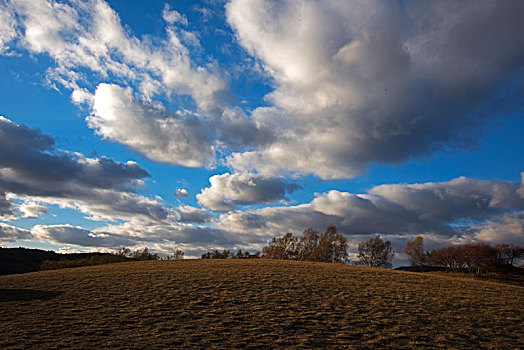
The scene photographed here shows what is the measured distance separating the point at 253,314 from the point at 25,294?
67.3 ft

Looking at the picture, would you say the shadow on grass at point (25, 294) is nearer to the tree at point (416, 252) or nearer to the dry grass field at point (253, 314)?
the dry grass field at point (253, 314)

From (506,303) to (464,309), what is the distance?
673cm

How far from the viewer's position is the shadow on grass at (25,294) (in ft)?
83.0

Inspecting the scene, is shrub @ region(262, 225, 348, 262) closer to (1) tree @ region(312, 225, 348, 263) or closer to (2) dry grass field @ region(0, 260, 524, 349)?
(1) tree @ region(312, 225, 348, 263)

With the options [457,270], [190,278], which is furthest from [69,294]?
[457,270]

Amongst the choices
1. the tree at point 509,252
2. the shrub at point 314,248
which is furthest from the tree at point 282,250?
the tree at point 509,252

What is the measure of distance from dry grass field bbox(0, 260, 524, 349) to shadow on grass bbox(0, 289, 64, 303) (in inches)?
3.3

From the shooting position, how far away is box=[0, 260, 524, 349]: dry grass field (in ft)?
52.3

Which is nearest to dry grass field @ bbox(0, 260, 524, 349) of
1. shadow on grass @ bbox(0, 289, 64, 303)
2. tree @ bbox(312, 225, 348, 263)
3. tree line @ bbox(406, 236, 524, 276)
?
shadow on grass @ bbox(0, 289, 64, 303)

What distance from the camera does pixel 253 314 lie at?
20609 mm

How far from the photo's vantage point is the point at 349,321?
1969 cm

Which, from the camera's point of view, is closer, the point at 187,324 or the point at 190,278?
the point at 187,324

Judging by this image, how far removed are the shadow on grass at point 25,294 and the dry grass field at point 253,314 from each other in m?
0.08

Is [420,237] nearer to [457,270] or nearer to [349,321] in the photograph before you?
[457,270]
